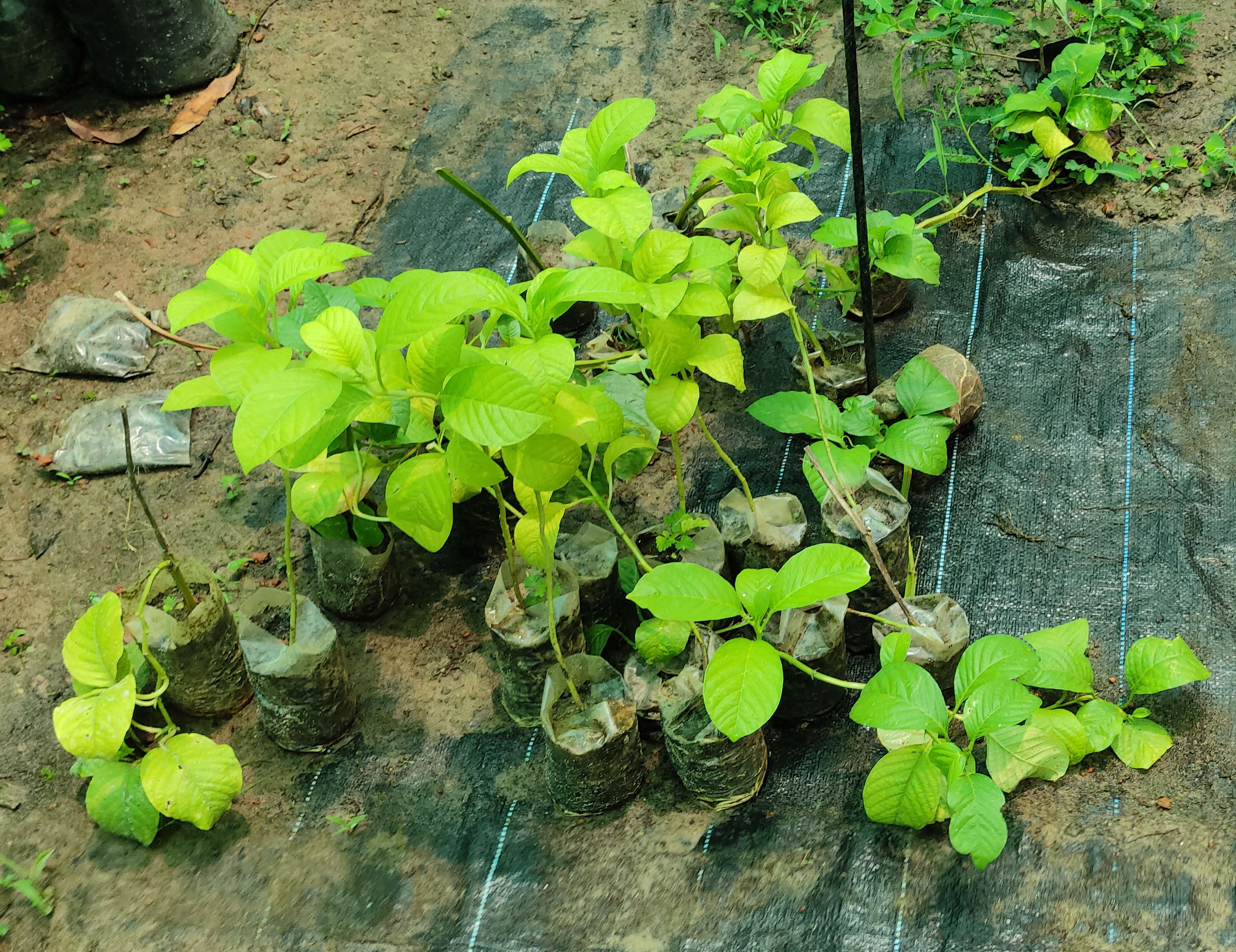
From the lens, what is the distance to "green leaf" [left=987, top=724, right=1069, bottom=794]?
1857 millimetres

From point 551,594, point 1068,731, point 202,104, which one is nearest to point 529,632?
point 551,594

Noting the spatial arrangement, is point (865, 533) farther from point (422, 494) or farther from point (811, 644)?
point (422, 494)

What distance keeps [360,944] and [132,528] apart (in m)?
1.32

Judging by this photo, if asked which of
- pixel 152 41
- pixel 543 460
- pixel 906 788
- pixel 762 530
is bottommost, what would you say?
pixel 906 788

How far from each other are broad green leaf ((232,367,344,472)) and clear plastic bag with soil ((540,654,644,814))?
0.72 metres

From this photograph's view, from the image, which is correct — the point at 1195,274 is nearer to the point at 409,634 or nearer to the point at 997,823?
the point at 997,823

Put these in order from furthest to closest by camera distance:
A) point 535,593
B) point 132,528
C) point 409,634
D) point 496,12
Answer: point 496,12 → point 132,528 → point 409,634 → point 535,593

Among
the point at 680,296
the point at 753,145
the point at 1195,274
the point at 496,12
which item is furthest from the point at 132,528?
the point at 1195,274

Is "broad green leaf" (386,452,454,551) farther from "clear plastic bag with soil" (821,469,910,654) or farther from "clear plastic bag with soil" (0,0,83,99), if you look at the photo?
"clear plastic bag with soil" (0,0,83,99)

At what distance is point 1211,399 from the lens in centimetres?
246

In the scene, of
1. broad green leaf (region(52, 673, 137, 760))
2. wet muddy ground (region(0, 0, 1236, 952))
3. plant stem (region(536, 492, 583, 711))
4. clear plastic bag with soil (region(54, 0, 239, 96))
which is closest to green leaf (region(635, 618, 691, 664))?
plant stem (region(536, 492, 583, 711))

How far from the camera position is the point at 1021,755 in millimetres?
Result: 1856

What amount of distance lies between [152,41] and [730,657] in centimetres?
331

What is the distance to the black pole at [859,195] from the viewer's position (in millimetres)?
2006
